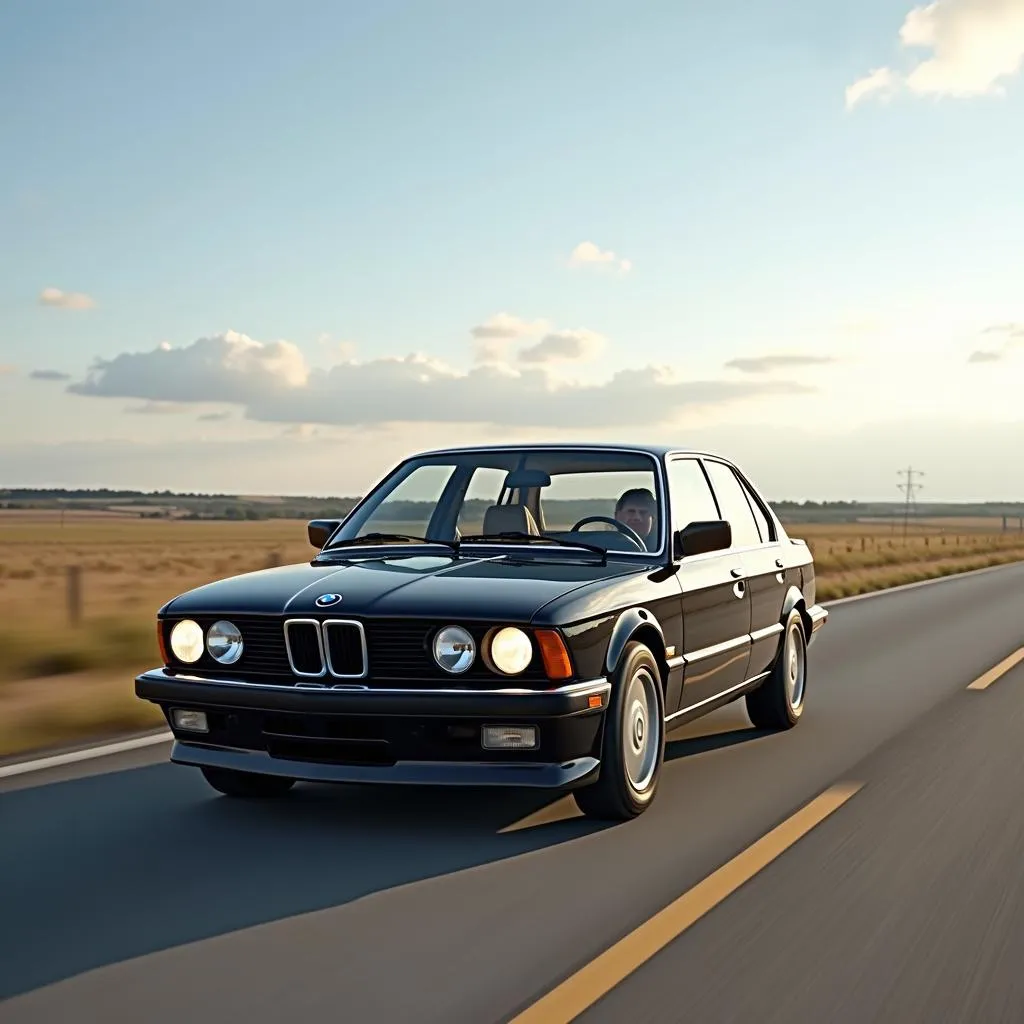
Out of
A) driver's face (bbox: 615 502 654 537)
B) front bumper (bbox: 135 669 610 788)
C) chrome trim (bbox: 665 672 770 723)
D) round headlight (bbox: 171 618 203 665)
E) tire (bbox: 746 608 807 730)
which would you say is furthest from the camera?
tire (bbox: 746 608 807 730)

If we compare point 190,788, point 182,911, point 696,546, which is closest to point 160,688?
point 190,788

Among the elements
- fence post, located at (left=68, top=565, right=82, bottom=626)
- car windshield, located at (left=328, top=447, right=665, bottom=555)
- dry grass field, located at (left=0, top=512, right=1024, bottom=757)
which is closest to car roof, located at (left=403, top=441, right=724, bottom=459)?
car windshield, located at (left=328, top=447, right=665, bottom=555)

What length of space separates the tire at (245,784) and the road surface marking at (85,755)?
1.31 meters

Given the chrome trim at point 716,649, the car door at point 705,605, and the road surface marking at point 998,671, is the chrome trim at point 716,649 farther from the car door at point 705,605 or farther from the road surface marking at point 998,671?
the road surface marking at point 998,671

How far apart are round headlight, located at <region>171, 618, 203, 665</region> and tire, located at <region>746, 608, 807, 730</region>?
3.67 m

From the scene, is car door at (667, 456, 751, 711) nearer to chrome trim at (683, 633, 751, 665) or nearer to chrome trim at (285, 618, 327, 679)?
chrome trim at (683, 633, 751, 665)

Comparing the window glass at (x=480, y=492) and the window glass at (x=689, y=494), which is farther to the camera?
the window glass at (x=480, y=492)

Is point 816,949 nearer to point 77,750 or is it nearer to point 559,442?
point 559,442

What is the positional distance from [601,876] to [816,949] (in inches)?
Answer: 42.7

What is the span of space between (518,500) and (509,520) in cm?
30

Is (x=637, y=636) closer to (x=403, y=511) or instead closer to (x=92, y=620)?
(x=403, y=511)

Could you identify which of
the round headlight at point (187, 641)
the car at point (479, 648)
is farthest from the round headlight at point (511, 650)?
the round headlight at point (187, 641)

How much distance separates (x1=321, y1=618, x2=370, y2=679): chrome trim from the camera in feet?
19.1

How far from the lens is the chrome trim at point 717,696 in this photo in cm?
694
